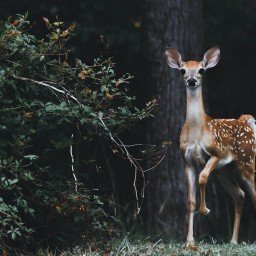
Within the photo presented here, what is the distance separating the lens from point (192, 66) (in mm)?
8570

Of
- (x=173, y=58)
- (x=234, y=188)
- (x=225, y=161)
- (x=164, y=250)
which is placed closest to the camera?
(x=164, y=250)

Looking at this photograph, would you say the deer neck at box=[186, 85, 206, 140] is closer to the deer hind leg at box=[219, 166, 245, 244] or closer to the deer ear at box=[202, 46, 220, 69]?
the deer ear at box=[202, 46, 220, 69]

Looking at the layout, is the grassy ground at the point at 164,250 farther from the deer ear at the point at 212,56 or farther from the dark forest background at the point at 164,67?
the deer ear at the point at 212,56

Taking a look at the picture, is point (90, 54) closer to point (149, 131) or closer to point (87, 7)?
point (87, 7)

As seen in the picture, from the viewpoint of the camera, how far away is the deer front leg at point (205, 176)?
8375mm

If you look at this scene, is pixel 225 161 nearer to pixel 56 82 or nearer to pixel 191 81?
pixel 191 81

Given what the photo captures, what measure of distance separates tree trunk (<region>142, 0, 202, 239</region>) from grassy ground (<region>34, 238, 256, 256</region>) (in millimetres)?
2644

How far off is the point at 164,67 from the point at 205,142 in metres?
2.92

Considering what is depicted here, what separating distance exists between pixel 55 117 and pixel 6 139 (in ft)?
1.59

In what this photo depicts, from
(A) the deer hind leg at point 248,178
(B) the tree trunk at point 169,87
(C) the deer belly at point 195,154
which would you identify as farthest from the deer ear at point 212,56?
(B) the tree trunk at point 169,87

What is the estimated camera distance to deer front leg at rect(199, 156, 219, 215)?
8.38m

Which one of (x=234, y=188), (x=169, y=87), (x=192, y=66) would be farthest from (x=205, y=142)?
(x=169, y=87)

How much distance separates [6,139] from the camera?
324 inches

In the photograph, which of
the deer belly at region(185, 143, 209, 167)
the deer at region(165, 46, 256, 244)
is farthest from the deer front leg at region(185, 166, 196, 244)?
the deer belly at region(185, 143, 209, 167)
